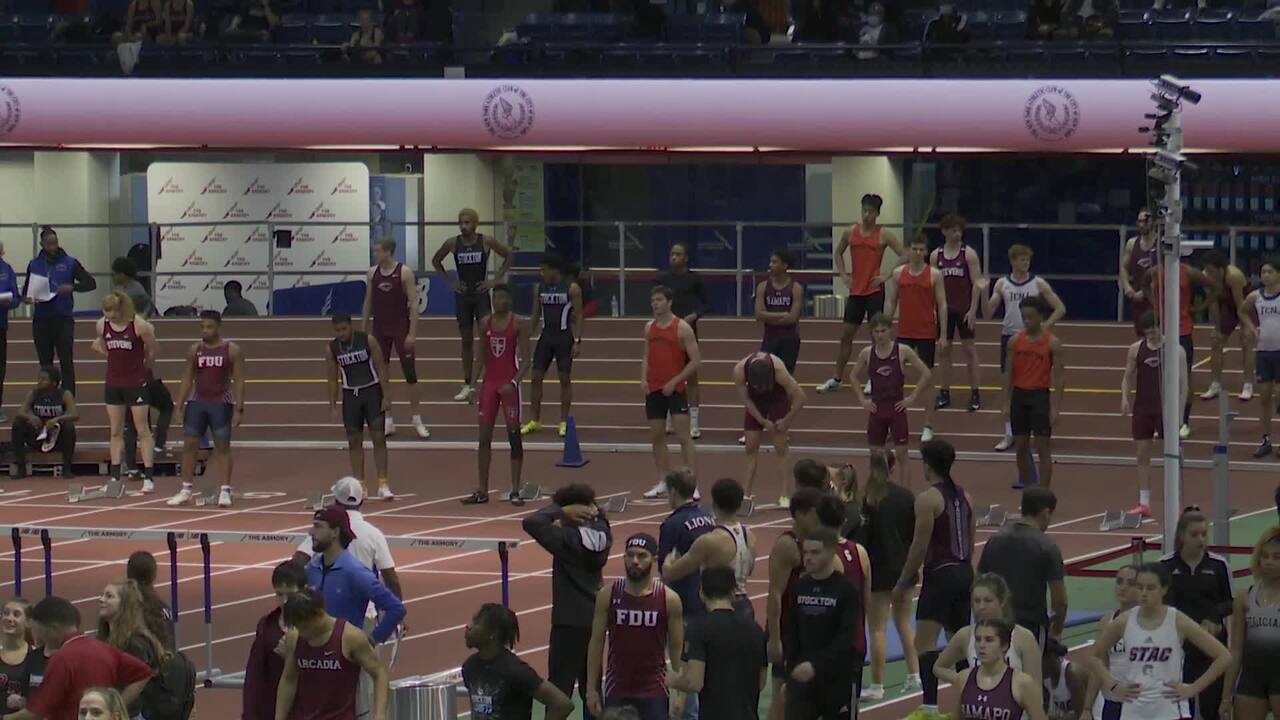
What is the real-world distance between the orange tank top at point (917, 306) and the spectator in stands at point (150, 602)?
11336 mm

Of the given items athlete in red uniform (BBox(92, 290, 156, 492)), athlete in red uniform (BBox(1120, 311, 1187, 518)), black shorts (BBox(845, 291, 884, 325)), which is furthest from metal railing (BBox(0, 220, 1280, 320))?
athlete in red uniform (BBox(1120, 311, 1187, 518))

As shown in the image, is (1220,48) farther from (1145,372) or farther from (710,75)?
(1145,372)

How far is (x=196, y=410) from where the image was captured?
19328mm

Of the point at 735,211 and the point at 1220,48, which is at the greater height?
the point at 1220,48

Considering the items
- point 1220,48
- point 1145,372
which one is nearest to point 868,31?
point 1220,48

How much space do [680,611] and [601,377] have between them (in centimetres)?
1426

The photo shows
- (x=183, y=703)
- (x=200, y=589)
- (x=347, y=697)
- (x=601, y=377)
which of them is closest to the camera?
(x=347, y=697)

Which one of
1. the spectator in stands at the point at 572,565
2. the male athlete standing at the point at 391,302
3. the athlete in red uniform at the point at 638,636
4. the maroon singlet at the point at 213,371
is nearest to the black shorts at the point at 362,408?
the maroon singlet at the point at 213,371

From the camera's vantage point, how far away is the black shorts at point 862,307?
2209 cm

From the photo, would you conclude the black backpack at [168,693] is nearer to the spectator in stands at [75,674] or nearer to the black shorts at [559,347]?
the spectator in stands at [75,674]

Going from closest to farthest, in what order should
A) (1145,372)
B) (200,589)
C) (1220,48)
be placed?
(200,589) < (1145,372) < (1220,48)

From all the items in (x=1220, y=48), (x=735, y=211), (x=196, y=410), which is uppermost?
(x=1220, y=48)

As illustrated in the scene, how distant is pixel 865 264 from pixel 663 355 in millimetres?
3628

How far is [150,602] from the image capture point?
10.3m
